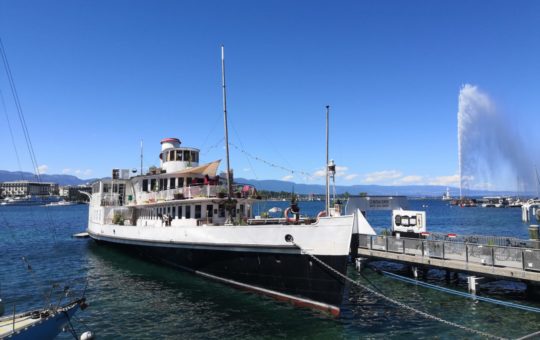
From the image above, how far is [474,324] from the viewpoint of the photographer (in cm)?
1358

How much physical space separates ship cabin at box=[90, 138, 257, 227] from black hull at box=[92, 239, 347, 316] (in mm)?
2026

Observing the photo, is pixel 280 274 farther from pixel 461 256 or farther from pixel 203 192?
pixel 461 256

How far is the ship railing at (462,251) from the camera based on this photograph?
16.2 meters

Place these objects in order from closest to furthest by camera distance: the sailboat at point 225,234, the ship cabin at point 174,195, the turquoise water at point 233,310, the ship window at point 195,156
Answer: the turquoise water at point 233,310, the sailboat at point 225,234, the ship cabin at point 174,195, the ship window at point 195,156

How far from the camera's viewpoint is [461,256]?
18734 millimetres

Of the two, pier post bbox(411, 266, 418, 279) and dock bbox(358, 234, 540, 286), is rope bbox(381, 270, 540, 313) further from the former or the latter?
dock bbox(358, 234, 540, 286)

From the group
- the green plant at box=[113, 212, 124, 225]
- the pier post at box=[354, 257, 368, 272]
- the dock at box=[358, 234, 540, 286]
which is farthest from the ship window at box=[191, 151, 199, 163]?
the pier post at box=[354, 257, 368, 272]

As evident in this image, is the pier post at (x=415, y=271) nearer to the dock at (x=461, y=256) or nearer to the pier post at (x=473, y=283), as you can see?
the dock at (x=461, y=256)

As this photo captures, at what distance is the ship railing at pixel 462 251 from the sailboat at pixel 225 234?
21.5 feet

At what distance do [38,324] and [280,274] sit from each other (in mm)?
8695

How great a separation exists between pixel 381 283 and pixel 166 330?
12.5m

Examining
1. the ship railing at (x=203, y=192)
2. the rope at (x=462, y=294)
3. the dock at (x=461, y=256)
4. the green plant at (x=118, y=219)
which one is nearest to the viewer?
the rope at (x=462, y=294)

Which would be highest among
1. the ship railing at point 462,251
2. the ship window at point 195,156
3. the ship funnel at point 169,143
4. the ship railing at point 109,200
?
the ship funnel at point 169,143

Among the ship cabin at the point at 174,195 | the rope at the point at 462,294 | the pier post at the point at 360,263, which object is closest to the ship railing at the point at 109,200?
the ship cabin at the point at 174,195
